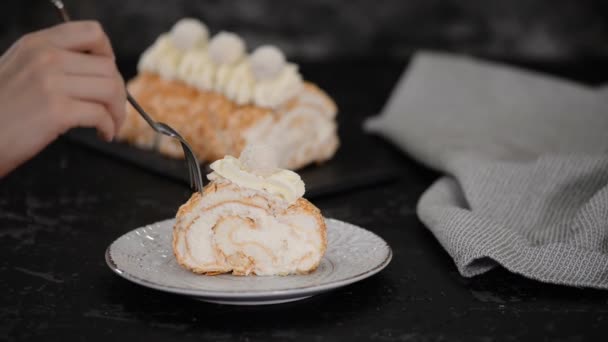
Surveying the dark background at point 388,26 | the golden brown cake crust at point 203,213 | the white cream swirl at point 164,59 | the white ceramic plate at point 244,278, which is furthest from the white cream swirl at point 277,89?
the dark background at point 388,26

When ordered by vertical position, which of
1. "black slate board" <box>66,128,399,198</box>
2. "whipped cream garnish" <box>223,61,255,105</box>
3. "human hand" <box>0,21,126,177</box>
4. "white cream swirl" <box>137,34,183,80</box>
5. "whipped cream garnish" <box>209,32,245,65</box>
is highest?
"human hand" <box>0,21,126,177</box>

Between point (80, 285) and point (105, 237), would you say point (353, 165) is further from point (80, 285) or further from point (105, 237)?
point (80, 285)

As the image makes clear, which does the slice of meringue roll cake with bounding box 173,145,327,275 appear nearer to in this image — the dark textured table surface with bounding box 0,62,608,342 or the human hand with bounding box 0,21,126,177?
the dark textured table surface with bounding box 0,62,608,342

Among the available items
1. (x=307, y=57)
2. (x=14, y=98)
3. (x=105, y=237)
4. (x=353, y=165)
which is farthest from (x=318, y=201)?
(x=307, y=57)

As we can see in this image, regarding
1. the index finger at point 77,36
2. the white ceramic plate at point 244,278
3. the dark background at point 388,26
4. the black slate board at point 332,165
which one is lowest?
the dark background at point 388,26

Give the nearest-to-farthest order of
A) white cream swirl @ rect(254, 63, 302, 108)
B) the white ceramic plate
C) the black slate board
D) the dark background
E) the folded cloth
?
the white ceramic plate < the folded cloth < the black slate board < white cream swirl @ rect(254, 63, 302, 108) < the dark background

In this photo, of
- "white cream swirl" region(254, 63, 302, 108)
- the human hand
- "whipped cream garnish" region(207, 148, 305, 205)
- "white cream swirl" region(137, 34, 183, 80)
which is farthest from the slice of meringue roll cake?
"white cream swirl" region(137, 34, 183, 80)

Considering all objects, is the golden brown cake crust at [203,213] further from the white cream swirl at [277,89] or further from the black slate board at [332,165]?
the white cream swirl at [277,89]

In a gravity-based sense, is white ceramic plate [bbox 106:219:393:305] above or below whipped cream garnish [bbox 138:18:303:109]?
above
